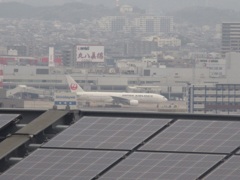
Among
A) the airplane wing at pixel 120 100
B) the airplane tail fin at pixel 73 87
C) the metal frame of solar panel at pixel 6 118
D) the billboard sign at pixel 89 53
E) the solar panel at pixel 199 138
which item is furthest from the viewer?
the billboard sign at pixel 89 53

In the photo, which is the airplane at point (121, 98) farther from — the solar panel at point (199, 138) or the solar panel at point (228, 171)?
the solar panel at point (228, 171)

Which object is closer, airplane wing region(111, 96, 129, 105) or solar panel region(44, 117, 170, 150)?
solar panel region(44, 117, 170, 150)

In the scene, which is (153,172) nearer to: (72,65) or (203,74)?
(203,74)

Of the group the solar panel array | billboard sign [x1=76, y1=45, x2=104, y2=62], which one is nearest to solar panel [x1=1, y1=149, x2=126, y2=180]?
the solar panel array

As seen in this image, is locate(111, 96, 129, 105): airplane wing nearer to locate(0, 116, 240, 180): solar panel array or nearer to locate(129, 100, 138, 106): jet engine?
locate(129, 100, 138, 106): jet engine

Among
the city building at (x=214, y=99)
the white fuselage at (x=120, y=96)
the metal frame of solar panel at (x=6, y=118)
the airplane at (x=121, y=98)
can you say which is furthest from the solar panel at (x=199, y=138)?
the white fuselage at (x=120, y=96)

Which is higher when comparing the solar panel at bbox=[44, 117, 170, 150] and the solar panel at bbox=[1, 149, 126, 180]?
the solar panel at bbox=[44, 117, 170, 150]
